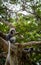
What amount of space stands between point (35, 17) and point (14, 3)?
0.85 meters

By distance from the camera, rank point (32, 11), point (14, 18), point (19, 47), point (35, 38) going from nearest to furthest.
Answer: point (19, 47), point (35, 38), point (32, 11), point (14, 18)

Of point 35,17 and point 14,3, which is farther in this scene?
point 14,3

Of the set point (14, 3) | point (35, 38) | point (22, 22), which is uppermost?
point (14, 3)

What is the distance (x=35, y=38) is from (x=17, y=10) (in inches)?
40.4

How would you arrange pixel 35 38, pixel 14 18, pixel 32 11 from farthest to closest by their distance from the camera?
pixel 14 18, pixel 32 11, pixel 35 38

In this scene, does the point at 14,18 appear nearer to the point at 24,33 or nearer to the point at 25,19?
the point at 25,19

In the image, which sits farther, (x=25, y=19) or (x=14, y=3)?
(x=14, y=3)

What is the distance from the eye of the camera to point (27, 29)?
440 centimetres

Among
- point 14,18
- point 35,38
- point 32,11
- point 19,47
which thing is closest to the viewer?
point 19,47

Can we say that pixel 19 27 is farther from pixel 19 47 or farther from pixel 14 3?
pixel 19 47

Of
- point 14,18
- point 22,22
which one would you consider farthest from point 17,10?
point 22,22

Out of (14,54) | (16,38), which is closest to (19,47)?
(14,54)

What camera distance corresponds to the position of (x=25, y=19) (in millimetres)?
4699

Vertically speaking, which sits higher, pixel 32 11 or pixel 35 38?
pixel 32 11
